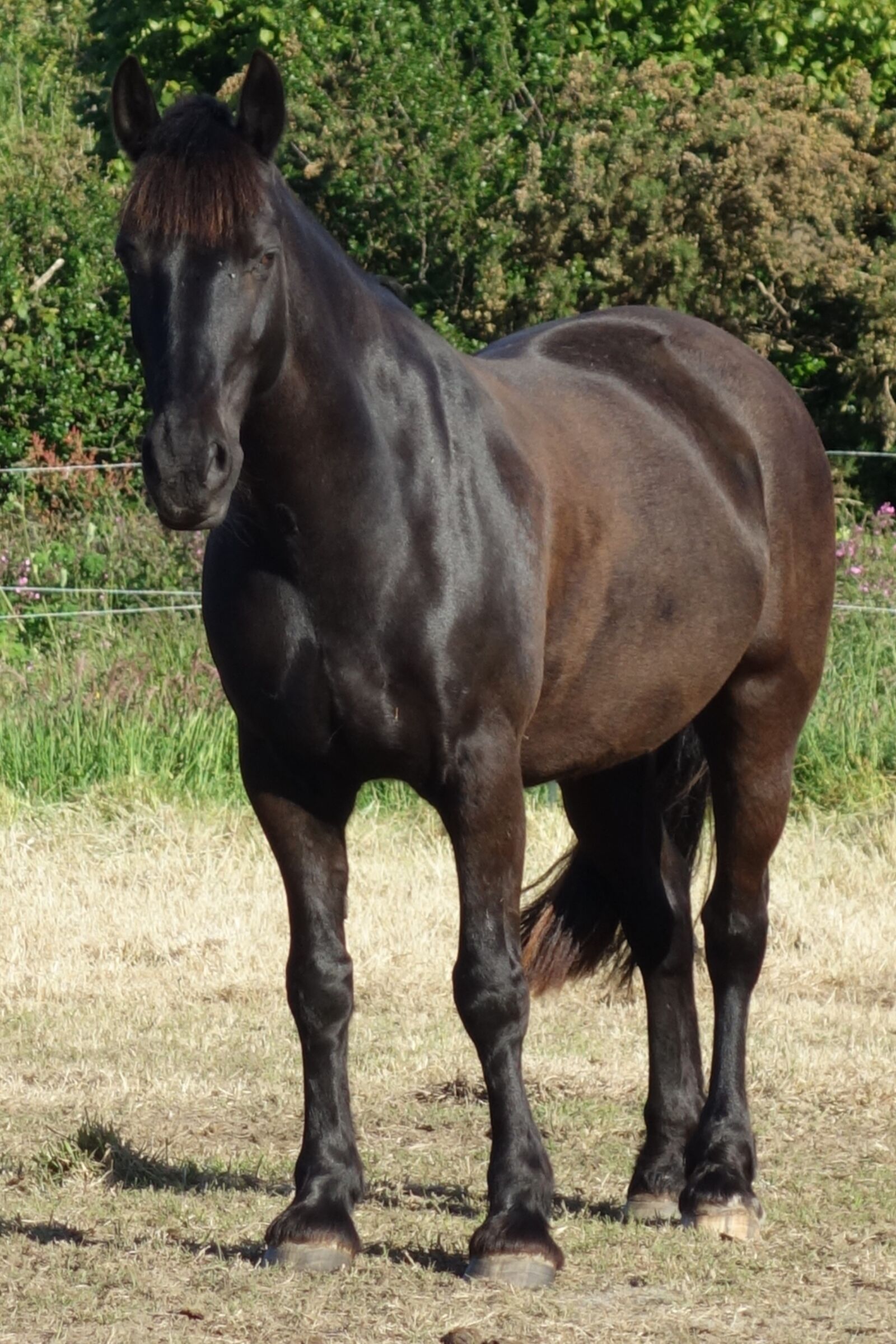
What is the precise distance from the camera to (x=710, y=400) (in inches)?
188

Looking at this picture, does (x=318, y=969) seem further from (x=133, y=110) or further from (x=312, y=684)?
(x=133, y=110)

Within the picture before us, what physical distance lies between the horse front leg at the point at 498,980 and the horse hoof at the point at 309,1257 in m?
0.29

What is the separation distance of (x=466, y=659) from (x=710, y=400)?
1501mm

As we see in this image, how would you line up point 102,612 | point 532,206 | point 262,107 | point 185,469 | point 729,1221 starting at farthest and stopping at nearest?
point 532,206 < point 102,612 < point 729,1221 < point 262,107 < point 185,469

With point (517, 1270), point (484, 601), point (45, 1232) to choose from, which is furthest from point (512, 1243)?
point (484, 601)

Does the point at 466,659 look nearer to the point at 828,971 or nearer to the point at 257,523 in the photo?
the point at 257,523

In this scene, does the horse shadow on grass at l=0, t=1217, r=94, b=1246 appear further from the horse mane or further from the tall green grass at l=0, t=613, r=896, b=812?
the tall green grass at l=0, t=613, r=896, b=812

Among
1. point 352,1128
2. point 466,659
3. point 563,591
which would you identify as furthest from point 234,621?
point 352,1128

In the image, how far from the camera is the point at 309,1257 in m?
3.71

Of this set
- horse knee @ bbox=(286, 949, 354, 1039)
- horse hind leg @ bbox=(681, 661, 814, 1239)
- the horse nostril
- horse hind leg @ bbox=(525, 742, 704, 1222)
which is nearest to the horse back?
horse hind leg @ bbox=(681, 661, 814, 1239)

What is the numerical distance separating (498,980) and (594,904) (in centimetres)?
139

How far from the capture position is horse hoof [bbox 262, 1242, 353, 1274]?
3.71 metres

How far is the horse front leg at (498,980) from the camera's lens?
364 centimetres

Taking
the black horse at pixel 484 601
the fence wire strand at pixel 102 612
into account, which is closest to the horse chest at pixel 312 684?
the black horse at pixel 484 601
